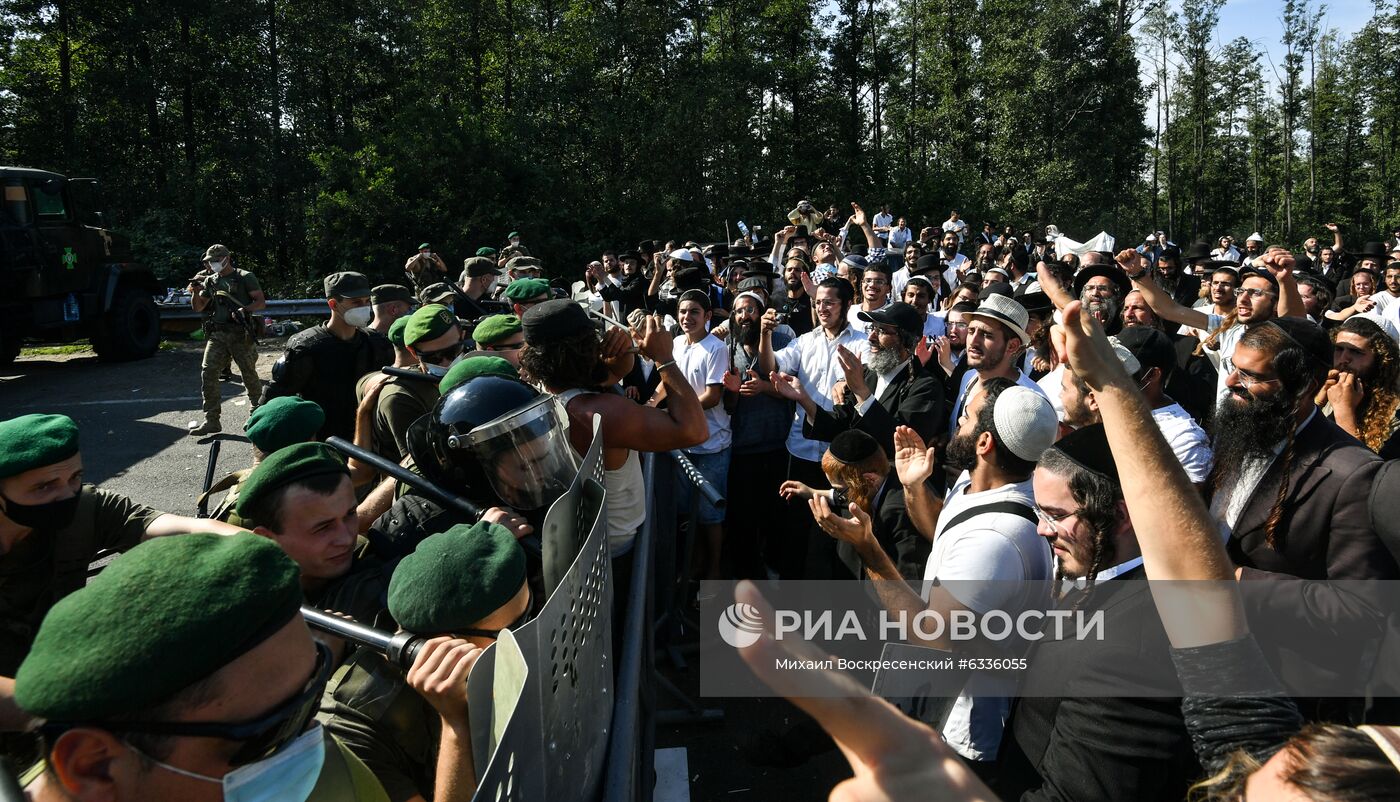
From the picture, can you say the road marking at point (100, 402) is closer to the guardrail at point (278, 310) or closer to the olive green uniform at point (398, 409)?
the guardrail at point (278, 310)

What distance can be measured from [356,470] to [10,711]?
166cm

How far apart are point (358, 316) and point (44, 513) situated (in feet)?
11.3

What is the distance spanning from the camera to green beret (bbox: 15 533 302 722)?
46.4 inches

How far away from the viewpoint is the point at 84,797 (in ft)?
4.01

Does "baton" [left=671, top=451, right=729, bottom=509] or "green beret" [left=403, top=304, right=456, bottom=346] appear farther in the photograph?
"green beret" [left=403, top=304, right=456, bottom=346]

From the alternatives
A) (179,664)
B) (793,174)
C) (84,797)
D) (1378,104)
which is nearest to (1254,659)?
(179,664)

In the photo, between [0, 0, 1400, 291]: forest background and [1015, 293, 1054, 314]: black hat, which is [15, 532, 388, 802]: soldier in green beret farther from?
[0, 0, 1400, 291]: forest background

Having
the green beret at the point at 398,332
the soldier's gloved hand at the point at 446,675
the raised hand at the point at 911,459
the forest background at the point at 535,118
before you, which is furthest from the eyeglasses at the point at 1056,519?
the forest background at the point at 535,118

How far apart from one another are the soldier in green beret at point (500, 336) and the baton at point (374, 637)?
2.17 meters

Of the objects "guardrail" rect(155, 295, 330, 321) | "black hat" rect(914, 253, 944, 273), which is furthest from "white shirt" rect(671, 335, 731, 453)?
"guardrail" rect(155, 295, 330, 321)

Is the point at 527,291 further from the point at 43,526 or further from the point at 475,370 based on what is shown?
the point at 43,526

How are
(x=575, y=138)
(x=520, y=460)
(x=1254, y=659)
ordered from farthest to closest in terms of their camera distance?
(x=575, y=138) < (x=520, y=460) < (x=1254, y=659)

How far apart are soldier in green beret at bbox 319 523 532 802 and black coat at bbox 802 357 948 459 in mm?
2670

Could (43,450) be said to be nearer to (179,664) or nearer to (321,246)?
(179,664)
